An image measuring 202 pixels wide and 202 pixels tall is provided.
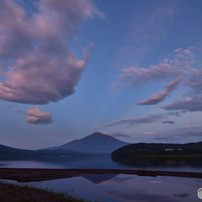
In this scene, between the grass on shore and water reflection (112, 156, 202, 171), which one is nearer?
the grass on shore

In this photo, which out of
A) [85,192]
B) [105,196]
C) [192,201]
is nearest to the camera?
[192,201]

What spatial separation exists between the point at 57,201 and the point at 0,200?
Result: 20.6ft

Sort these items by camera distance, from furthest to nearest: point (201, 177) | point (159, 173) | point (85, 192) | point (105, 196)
→ 1. point (159, 173)
2. point (201, 177)
3. point (85, 192)
4. point (105, 196)

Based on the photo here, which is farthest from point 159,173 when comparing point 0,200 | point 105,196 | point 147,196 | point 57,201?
point 0,200

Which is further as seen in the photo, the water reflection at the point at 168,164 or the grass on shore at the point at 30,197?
the water reflection at the point at 168,164

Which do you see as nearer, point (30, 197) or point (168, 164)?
point (30, 197)

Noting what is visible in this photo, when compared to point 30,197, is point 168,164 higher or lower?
lower

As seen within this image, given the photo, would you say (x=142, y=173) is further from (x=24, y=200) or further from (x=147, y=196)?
(x=24, y=200)

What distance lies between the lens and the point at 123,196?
28859 mm

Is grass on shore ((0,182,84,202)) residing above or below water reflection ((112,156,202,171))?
above

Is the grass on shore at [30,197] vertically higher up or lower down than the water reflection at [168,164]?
higher up

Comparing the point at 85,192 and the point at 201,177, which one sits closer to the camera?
the point at 85,192

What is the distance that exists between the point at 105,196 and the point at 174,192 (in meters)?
13.3

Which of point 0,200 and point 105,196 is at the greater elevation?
point 0,200
